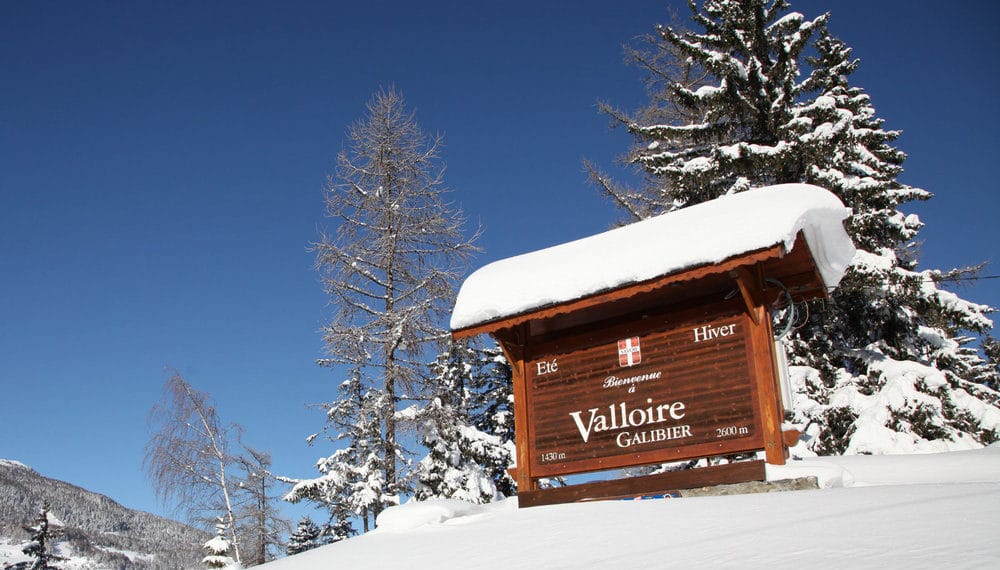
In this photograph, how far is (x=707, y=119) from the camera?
65.8ft

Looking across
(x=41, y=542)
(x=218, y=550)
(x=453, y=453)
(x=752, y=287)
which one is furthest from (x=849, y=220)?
(x=41, y=542)

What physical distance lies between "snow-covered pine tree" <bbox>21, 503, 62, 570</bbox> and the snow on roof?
111ft

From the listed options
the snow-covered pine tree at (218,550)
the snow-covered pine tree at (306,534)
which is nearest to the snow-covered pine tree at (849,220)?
the snow-covered pine tree at (218,550)

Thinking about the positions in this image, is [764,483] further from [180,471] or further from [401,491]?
[180,471]

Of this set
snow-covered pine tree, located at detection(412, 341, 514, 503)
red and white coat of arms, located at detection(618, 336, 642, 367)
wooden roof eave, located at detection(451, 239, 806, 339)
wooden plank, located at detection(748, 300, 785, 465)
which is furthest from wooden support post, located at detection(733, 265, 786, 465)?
snow-covered pine tree, located at detection(412, 341, 514, 503)

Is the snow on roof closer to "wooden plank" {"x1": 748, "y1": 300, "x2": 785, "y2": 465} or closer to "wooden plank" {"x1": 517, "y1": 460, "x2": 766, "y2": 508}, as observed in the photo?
"wooden plank" {"x1": 748, "y1": 300, "x2": 785, "y2": 465}

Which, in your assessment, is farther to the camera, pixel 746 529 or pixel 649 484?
pixel 649 484

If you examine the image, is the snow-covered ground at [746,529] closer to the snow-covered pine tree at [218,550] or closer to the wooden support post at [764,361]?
the wooden support post at [764,361]

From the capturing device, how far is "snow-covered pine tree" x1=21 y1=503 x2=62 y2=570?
3566cm

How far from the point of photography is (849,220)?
1658 cm

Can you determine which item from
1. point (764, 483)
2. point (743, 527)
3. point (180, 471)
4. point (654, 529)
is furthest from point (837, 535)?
point (180, 471)

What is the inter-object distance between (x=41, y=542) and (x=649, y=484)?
119ft

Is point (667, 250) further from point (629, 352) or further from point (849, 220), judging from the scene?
point (849, 220)

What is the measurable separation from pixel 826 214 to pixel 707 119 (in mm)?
11226
